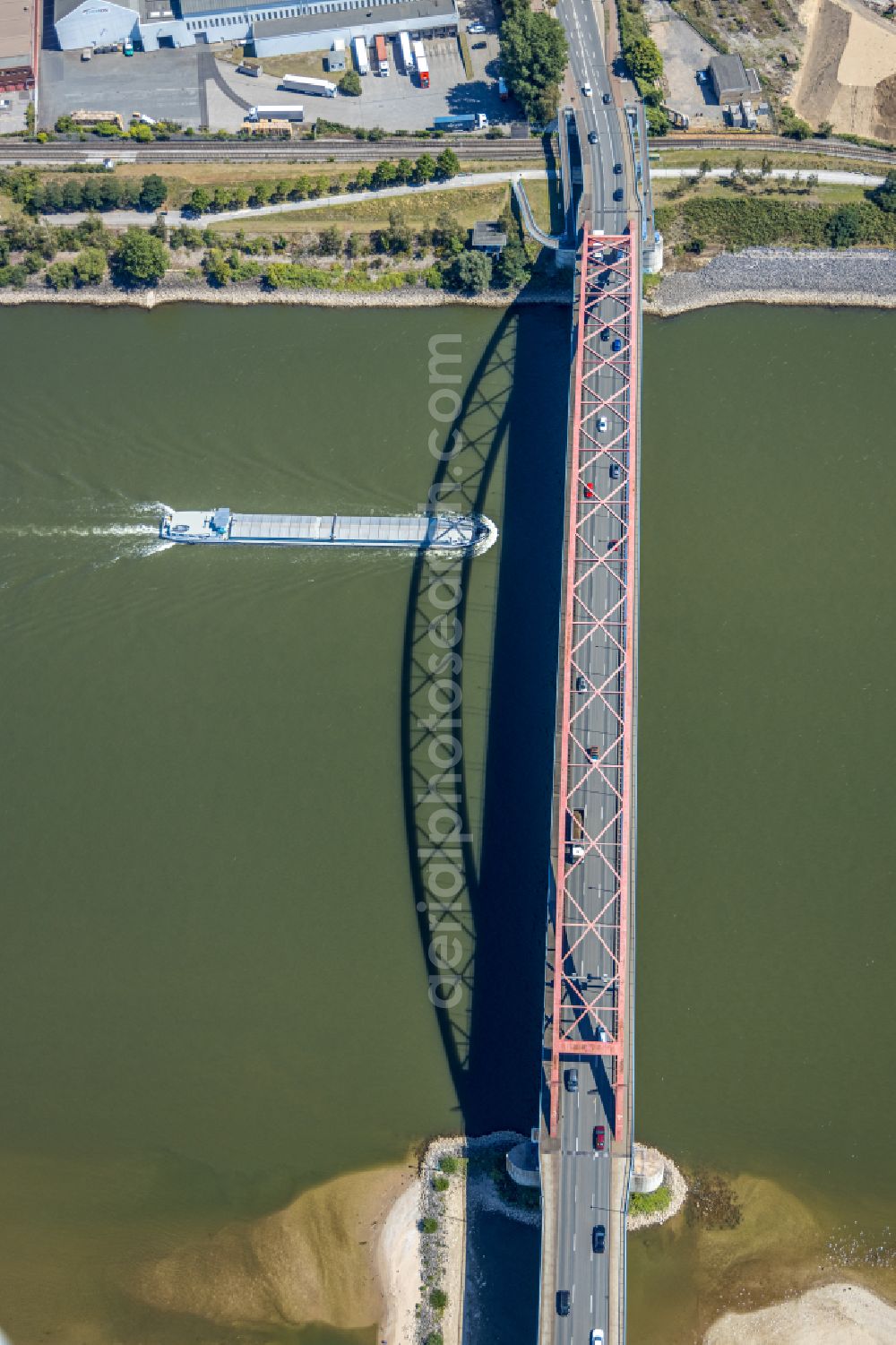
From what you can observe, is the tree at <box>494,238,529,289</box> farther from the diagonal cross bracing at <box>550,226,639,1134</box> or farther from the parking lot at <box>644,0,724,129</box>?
the parking lot at <box>644,0,724,129</box>

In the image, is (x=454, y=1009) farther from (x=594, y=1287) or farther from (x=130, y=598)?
(x=130, y=598)

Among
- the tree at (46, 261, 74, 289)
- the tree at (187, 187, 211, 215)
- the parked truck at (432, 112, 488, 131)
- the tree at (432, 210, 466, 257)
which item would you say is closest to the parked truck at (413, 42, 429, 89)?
the parked truck at (432, 112, 488, 131)

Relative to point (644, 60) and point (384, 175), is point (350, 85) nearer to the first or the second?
point (384, 175)

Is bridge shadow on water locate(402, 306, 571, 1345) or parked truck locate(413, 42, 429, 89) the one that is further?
parked truck locate(413, 42, 429, 89)

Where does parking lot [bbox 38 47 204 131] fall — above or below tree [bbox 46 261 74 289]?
above

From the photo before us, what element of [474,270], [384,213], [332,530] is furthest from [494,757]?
[384,213]
